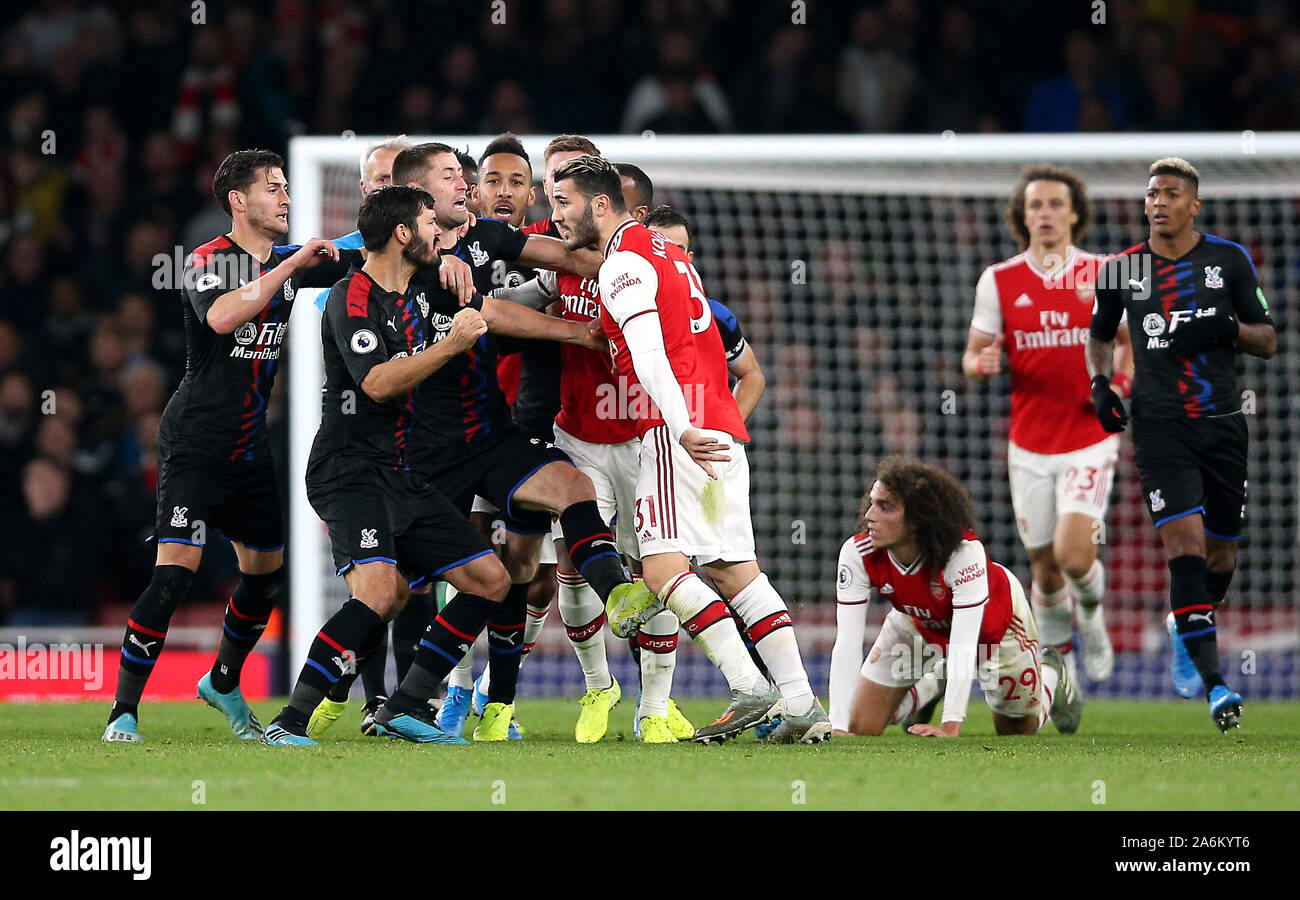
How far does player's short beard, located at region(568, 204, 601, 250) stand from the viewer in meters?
5.62

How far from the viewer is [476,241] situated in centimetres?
592

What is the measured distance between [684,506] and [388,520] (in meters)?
0.99

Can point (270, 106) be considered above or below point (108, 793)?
above

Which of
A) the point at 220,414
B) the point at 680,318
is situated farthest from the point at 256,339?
the point at 680,318

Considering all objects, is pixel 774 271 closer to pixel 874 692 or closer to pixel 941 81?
pixel 941 81

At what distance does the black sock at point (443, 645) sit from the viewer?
217 inches

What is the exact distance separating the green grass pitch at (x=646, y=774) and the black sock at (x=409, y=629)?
0.65 m

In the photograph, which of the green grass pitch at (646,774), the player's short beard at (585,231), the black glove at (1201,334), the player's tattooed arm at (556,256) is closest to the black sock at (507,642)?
the green grass pitch at (646,774)

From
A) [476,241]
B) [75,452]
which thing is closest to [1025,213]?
[476,241]

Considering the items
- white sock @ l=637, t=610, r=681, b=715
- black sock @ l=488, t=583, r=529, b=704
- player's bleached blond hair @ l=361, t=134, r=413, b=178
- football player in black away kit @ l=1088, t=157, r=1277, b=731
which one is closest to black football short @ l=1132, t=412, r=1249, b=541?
football player in black away kit @ l=1088, t=157, r=1277, b=731

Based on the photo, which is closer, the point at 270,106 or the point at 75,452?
the point at 75,452

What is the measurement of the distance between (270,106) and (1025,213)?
6520 millimetres

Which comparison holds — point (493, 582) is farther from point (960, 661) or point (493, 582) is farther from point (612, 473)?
point (960, 661)

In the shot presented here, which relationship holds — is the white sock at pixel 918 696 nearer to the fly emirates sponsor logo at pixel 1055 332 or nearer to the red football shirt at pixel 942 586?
the red football shirt at pixel 942 586
